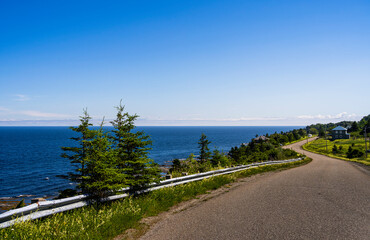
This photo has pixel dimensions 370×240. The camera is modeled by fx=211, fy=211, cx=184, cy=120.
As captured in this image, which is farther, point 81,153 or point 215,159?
point 215,159

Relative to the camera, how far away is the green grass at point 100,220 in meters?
4.93

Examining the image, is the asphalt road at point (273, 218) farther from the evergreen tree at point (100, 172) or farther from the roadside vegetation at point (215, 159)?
the roadside vegetation at point (215, 159)

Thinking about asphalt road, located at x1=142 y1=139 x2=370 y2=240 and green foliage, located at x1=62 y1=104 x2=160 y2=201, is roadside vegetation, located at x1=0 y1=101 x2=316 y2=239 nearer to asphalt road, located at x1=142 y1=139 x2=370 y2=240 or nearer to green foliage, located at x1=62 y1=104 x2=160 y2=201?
green foliage, located at x1=62 y1=104 x2=160 y2=201

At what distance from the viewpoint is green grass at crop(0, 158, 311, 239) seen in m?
4.93

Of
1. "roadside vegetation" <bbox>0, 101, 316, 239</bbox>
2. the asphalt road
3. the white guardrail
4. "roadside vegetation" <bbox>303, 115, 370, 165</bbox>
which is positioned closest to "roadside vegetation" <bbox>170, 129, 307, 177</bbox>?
"roadside vegetation" <bbox>0, 101, 316, 239</bbox>

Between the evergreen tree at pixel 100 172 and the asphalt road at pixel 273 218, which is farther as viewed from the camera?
the evergreen tree at pixel 100 172

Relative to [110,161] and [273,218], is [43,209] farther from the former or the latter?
[273,218]

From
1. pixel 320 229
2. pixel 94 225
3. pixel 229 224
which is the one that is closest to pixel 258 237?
pixel 229 224

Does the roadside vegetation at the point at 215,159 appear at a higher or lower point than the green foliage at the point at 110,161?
lower

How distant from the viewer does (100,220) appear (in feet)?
19.6

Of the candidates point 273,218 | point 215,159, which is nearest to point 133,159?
point 273,218

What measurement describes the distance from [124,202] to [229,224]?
3.67 metres

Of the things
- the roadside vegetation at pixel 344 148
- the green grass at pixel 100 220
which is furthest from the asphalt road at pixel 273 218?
the roadside vegetation at pixel 344 148

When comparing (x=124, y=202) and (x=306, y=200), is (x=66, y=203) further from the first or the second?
(x=306, y=200)
